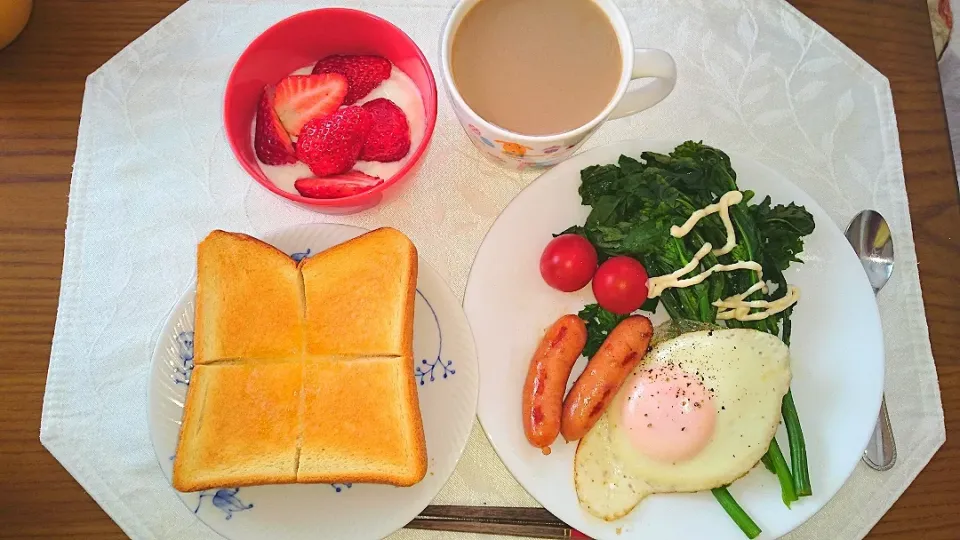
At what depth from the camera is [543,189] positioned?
6.05 ft

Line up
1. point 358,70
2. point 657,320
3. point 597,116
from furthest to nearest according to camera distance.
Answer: point 657,320 → point 358,70 → point 597,116

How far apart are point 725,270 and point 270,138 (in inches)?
49.0

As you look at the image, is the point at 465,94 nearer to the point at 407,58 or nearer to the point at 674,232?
the point at 407,58

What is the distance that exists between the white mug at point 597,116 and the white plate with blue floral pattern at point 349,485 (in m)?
0.41

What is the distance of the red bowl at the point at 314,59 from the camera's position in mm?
1646

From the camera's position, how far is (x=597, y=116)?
4.98 feet

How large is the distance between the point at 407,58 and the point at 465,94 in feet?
0.95

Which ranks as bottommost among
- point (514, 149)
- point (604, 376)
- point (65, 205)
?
point (604, 376)

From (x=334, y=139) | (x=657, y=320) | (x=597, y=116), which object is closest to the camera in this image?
(x=597, y=116)

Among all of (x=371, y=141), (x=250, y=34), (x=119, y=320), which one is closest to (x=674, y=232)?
(x=371, y=141)

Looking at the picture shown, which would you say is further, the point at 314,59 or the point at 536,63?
the point at 314,59

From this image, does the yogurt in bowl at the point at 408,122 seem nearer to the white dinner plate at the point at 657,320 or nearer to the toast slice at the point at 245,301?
the toast slice at the point at 245,301

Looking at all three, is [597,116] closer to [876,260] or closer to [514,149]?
[514,149]

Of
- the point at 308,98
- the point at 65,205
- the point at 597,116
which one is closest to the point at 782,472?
the point at 597,116
